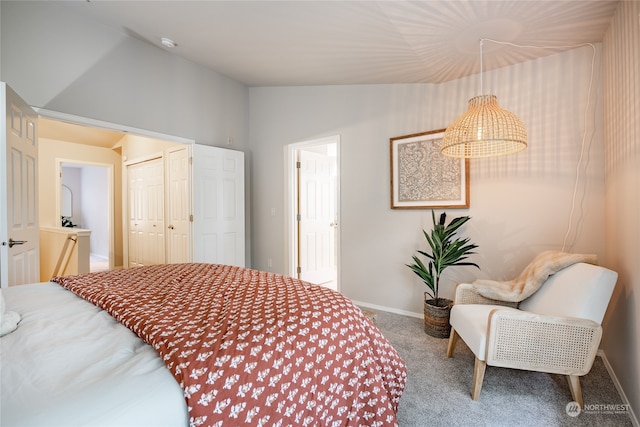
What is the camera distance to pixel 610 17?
6.28 ft

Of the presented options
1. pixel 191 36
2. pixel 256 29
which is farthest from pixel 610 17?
pixel 191 36

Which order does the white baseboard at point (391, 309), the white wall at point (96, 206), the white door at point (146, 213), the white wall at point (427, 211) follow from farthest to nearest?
the white wall at point (96, 206) < the white door at point (146, 213) < the white baseboard at point (391, 309) < the white wall at point (427, 211)

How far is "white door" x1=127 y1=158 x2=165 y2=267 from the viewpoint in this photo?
453 centimetres

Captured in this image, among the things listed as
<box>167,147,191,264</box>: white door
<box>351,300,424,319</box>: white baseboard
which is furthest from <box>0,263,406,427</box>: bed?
<box>167,147,191,264</box>: white door

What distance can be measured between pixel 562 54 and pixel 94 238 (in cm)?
951

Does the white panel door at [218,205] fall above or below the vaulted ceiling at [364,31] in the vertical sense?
below

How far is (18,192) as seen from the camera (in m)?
2.15

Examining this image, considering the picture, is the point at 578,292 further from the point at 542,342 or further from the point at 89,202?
the point at 89,202

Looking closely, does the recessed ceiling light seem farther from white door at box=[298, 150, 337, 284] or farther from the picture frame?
the picture frame

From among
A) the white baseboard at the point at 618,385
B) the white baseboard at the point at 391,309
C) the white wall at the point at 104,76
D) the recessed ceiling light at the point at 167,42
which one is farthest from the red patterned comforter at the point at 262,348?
the recessed ceiling light at the point at 167,42

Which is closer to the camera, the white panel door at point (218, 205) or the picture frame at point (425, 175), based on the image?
the picture frame at point (425, 175)

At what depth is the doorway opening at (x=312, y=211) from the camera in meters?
3.94

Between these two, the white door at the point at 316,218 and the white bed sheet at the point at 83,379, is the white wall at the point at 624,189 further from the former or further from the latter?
the white door at the point at 316,218

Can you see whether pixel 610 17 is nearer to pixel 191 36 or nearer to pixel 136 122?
pixel 191 36
